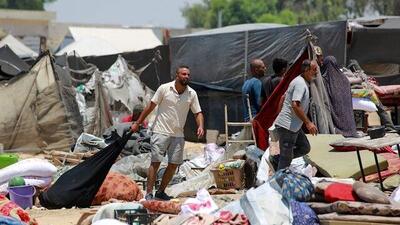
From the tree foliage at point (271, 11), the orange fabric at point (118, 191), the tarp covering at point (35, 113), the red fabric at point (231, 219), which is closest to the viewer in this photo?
the red fabric at point (231, 219)

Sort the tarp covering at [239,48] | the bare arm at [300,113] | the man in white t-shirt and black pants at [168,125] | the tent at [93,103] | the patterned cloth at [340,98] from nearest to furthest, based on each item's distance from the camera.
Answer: the bare arm at [300,113]
the man in white t-shirt and black pants at [168,125]
the patterned cloth at [340,98]
the tarp covering at [239,48]
the tent at [93,103]

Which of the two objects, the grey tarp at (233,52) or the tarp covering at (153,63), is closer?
the grey tarp at (233,52)

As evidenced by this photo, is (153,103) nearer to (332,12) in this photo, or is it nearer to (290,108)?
(290,108)

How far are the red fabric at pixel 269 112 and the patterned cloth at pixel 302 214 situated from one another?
4.56 meters

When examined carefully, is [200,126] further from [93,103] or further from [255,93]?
[93,103]

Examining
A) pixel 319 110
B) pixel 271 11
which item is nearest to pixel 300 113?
pixel 319 110

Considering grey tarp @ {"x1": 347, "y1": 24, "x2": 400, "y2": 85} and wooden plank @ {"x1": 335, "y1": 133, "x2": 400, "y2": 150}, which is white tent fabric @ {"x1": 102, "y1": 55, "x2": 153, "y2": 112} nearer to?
grey tarp @ {"x1": 347, "y1": 24, "x2": 400, "y2": 85}

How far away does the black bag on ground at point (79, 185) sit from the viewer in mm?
11562

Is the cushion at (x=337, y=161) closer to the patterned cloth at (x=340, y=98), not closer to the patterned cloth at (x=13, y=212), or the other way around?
the patterned cloth at (x=340, y=98)

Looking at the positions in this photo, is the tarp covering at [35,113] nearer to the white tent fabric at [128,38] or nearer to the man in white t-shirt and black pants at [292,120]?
the man in white t-shirt and black pants at [292,120]

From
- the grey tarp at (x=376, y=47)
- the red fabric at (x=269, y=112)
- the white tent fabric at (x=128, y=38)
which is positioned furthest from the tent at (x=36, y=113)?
the white tent fabric at (x=128, y=38)

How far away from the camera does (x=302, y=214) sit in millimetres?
8422

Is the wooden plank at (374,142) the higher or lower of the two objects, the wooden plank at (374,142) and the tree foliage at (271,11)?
the higher

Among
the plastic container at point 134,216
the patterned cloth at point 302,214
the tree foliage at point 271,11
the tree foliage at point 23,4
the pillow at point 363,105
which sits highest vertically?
the patterned cloth at point 302,214
